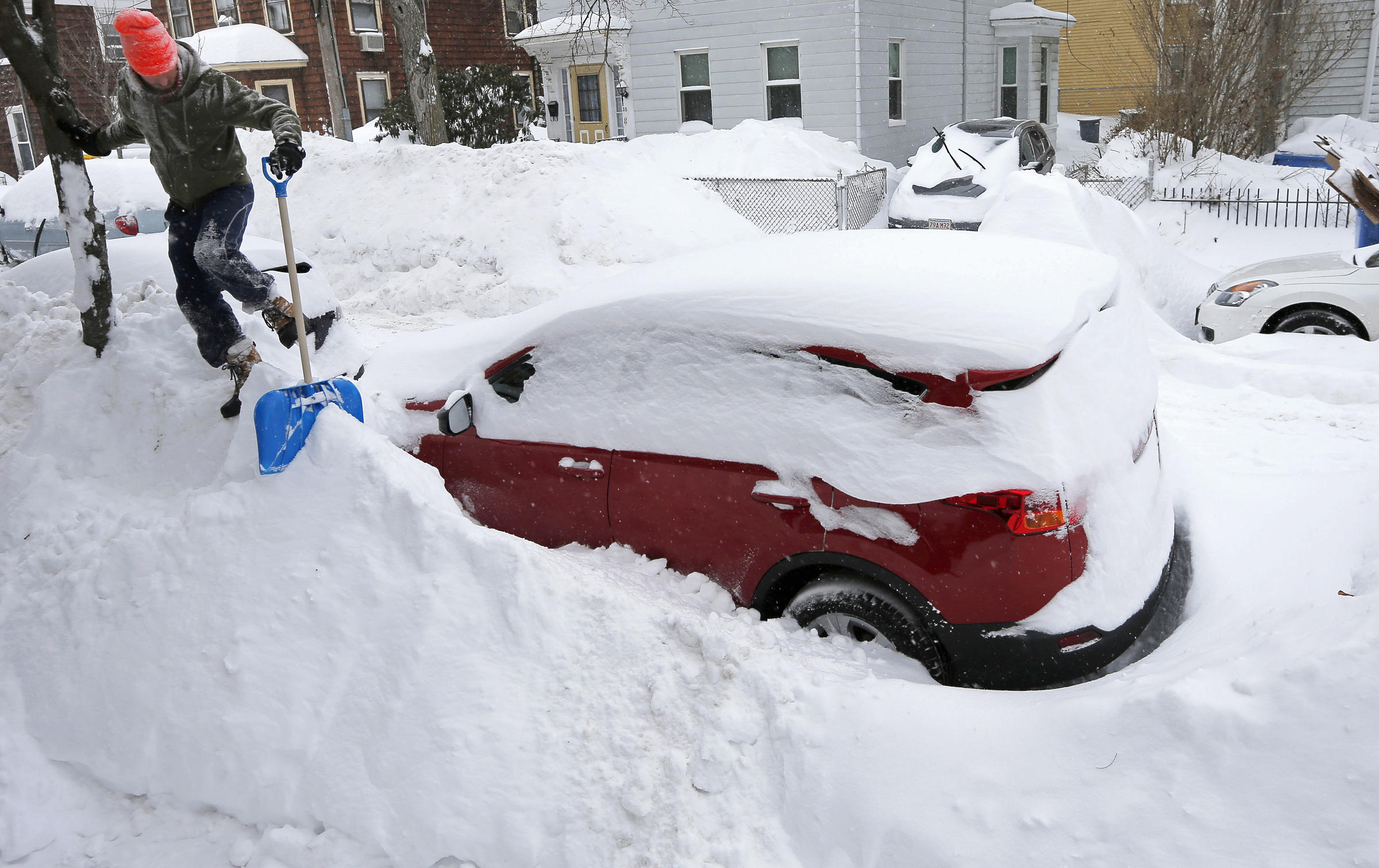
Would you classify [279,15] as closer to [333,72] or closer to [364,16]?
[364,16]

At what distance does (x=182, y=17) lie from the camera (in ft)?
99.1

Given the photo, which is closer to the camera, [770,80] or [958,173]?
[958,173]

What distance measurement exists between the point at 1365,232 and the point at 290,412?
11731mm

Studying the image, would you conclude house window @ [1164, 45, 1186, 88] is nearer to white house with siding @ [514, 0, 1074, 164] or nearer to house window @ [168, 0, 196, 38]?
white house with siding @ [514, 0, 1074, 164]

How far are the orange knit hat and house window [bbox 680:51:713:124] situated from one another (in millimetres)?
16412

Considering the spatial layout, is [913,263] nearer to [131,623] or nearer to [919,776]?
[919,776]

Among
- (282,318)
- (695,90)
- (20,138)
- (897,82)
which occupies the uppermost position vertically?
(20,138)

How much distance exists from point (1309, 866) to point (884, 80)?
61.9 ft

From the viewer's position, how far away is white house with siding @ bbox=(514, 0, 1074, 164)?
18.2m

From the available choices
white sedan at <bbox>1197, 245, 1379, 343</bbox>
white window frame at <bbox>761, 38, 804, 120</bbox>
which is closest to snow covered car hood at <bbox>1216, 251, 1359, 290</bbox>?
white sedan at <bbox>1197, 245, 1379, 343</bbox>

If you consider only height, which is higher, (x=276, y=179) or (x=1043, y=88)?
(x=1043, y=88)

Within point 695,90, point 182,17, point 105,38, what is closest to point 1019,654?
point 695,90

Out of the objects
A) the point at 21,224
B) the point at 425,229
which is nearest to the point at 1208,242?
the point at 425,229

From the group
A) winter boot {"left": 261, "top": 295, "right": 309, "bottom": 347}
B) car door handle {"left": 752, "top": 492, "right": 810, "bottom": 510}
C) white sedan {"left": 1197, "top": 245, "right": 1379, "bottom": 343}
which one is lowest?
white sedan {"left": 1197, "top": 245, "right": 1379, "bottom": 343}
